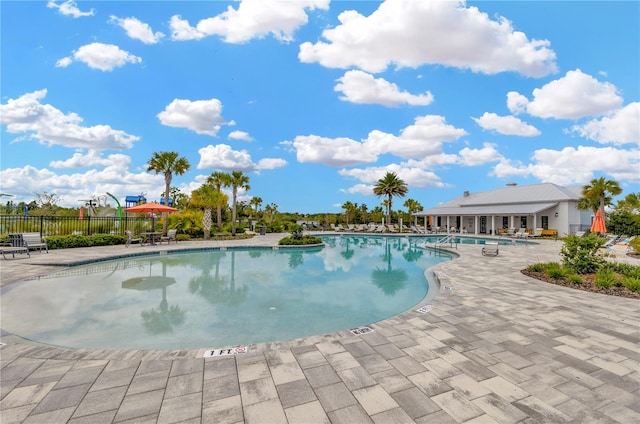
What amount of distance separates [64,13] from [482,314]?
13.1 metres

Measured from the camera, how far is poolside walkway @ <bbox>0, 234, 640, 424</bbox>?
2344 mm

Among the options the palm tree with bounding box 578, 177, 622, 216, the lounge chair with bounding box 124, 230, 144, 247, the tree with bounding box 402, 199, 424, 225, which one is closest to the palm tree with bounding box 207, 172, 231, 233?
the lounge chair with bounding box 124, 230, 144, 247

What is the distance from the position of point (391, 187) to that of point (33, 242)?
94.2 feet

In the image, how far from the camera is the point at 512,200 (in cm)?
2912

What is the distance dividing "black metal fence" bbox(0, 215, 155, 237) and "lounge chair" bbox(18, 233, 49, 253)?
7.05ft

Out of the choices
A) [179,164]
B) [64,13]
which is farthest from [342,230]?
[64,13]

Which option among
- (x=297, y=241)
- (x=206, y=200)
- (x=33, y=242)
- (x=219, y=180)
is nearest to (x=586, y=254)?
(x=297, y=241)

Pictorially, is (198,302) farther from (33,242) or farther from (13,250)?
(33,242)

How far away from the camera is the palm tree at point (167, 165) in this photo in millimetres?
19047

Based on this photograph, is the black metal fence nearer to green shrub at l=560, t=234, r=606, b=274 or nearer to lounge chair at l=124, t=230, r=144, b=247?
lounge chair at l=124, t=230, r=144, b=247

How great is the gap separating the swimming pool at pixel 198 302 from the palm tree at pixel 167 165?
9589mm

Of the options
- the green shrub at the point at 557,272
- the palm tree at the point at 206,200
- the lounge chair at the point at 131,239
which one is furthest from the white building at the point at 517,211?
the lounge chair at the point at 131,239

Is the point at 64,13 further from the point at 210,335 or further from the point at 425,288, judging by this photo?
the point at 425,288

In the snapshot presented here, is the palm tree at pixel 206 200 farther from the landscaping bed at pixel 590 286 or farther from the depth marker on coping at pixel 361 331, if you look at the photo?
the landscaping bed at pixel 590 286
